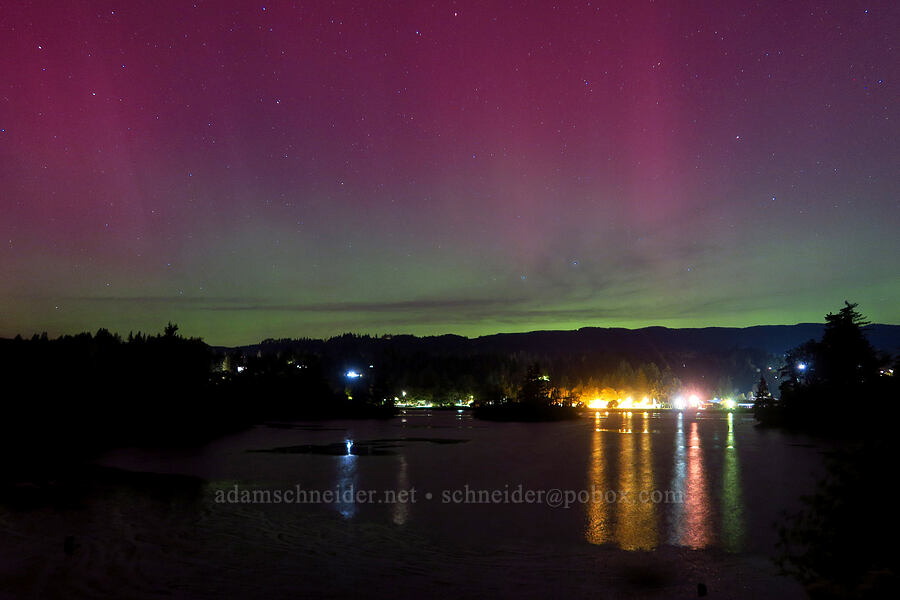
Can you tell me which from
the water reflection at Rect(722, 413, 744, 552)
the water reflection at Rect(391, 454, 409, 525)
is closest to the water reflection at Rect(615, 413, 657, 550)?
the water reflection at Rect(722, 413, 744, 552)

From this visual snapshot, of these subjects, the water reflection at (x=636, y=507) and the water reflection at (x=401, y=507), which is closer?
the water reflection at (x=636, y=507)

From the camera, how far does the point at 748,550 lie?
17.1m

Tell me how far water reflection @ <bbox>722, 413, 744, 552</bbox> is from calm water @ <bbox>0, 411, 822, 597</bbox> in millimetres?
130

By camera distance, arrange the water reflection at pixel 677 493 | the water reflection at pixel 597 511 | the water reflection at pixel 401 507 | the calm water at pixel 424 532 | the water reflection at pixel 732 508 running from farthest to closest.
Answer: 1. the water reflection at pixel 401 507
2. the water reflection at pixel 677 493
3. the water reflection at pixel 597 511
4. the water reflection at pixel 732 508
5. the calm water at pixel 424 532

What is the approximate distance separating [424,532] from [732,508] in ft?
41.6

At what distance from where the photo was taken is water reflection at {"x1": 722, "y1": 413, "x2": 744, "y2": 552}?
18281mm

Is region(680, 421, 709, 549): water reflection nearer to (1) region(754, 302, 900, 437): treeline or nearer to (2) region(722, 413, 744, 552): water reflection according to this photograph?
(2) region(722, 413, 744, 552): water reflection

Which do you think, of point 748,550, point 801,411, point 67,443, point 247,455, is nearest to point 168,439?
point 67,443

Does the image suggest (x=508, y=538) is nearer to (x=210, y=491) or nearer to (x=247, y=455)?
(x=210, y=491)

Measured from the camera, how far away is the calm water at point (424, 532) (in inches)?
531

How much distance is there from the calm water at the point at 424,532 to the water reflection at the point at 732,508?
13 cm

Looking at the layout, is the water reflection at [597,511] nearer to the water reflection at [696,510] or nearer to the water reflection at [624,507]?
the water reflection at [624,507]

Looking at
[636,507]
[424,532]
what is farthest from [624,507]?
[424,532]

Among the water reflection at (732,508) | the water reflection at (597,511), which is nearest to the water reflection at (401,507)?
the water reflection at (597,511)
